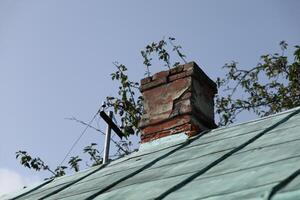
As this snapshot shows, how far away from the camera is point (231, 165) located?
2883 millimetres

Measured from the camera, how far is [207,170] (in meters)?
2.94

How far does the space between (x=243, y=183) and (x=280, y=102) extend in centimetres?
908

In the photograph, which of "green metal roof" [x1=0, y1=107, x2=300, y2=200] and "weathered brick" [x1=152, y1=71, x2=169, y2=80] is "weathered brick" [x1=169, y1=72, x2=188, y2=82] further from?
"green metal roof" [x1=0, y1=107, x2=300, y2=200]

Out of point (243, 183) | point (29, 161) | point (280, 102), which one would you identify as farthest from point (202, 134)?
point (29, 161)

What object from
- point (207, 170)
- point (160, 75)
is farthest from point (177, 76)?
point (207, 170)

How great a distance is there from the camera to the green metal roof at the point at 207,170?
2268 millimetres

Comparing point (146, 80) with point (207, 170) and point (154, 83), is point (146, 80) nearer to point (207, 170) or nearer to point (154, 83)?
point (154, 83)

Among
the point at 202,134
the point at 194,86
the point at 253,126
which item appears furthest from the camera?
the point at 194,86

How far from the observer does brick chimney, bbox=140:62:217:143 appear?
16.7 ft

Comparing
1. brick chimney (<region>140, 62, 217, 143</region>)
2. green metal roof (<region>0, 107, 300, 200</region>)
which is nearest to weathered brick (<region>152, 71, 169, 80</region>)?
brick chimney (<region>140, 62, 217, 143</region>)

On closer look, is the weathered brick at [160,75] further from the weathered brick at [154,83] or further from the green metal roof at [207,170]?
the green metal roof at [207,170]

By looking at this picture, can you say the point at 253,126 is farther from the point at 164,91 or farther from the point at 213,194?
the point at 213,194

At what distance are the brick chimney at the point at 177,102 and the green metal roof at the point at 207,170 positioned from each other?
0.20 metres

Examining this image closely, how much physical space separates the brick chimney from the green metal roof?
197 millimetres
